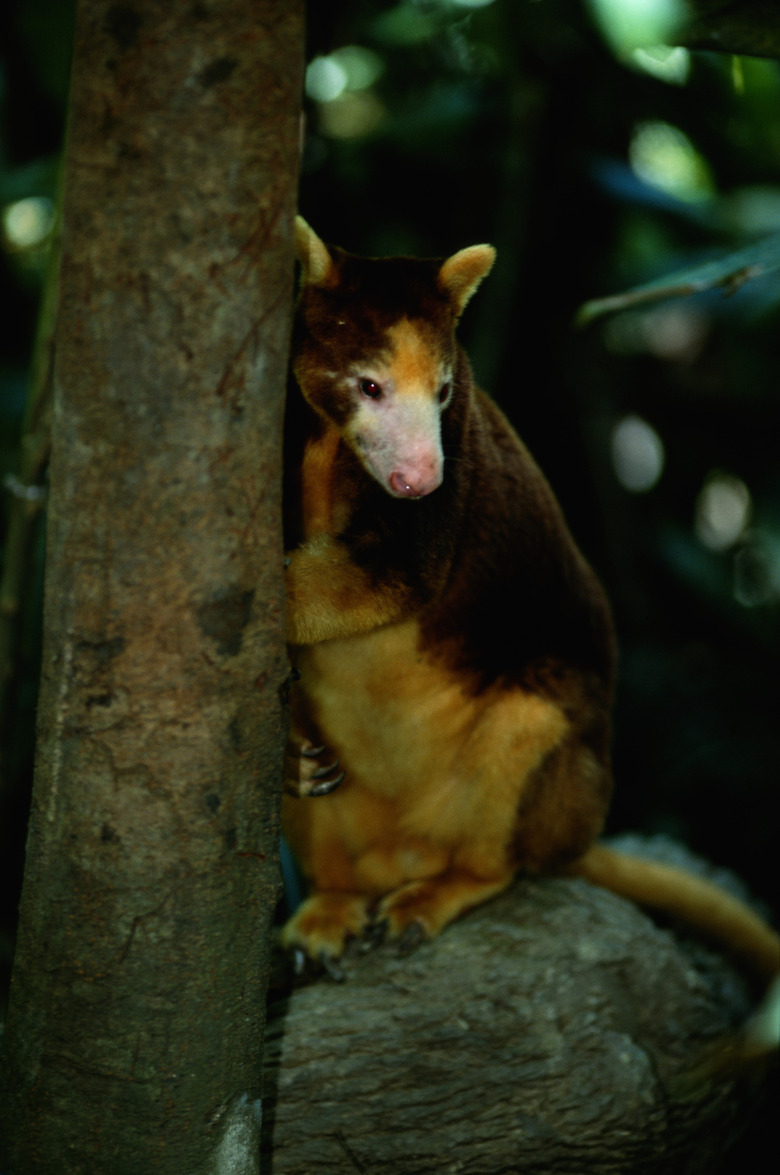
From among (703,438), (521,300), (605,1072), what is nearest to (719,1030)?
(605,1072)

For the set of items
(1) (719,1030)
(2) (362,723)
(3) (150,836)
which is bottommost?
(1) (719,1030)

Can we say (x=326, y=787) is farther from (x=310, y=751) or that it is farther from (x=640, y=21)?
(x=640, y=21)

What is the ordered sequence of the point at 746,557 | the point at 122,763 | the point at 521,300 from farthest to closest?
the point at 746,557 < the point at 521,300 < the point at 122,763

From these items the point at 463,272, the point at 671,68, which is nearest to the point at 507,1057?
the point at 463,272

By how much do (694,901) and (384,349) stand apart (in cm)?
216

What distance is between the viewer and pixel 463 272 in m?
2.51

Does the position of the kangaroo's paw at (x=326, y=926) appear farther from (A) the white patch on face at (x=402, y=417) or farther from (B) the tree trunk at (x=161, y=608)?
(A) the white patch on face at (x=402, y=417)

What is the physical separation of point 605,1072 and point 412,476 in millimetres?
1660

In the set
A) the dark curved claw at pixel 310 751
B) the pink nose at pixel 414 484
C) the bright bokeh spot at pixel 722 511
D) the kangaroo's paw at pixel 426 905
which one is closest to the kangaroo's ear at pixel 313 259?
the pink nose at pixel 414 484

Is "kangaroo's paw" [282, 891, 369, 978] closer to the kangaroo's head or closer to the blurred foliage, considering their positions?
the kangaroo's head

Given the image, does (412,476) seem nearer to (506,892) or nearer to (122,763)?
(122,763)

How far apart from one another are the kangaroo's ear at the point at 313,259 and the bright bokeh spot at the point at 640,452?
18.1ft

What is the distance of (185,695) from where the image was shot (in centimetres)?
155

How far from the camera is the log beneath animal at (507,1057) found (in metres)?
2.49
